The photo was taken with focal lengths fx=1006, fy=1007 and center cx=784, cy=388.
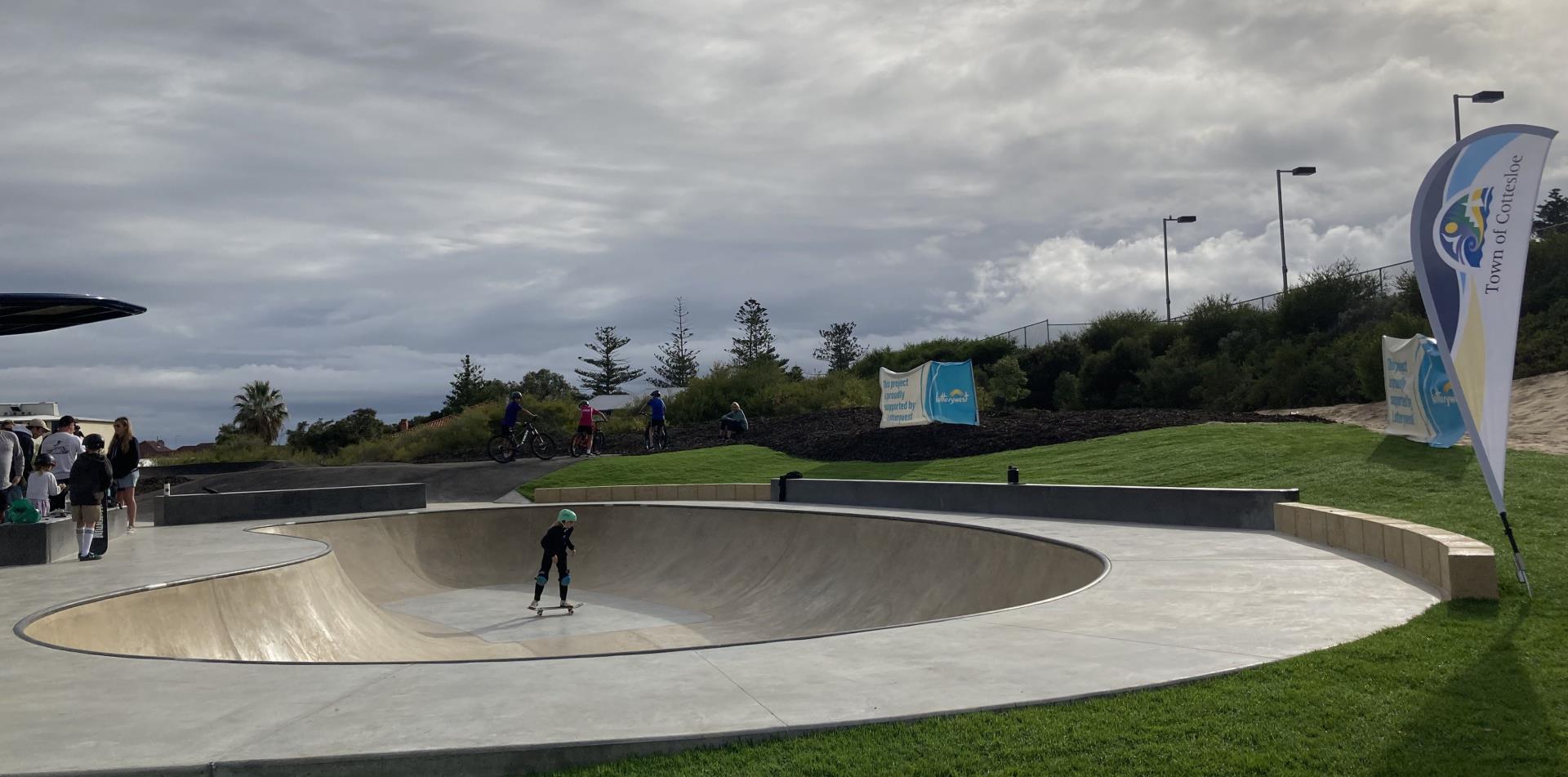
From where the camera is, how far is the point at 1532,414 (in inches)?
716

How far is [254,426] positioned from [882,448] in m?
54.9

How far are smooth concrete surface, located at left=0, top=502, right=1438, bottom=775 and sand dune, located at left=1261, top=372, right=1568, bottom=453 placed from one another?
29.4ft

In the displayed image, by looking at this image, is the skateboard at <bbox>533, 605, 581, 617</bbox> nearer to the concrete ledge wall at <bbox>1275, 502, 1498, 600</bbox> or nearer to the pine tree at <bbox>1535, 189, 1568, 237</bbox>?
the concrete ledge wall at <bbox>1275, 502, 1498, 600</bbox>

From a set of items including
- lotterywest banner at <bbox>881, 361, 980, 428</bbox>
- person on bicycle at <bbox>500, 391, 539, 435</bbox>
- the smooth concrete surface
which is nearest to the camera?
the smooth concrete surface

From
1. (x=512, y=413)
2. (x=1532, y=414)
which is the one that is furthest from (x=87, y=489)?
(x=1532, y=414)

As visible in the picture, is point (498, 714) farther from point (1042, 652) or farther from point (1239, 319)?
point (1239, 319)

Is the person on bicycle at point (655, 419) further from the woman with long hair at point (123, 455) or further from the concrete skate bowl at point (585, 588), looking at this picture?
the woman with long hair at point (123, 455)

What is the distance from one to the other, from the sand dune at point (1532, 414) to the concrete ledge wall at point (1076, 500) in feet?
16.1

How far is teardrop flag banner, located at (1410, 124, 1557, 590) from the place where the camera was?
25.2ft

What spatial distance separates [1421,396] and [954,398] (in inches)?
375

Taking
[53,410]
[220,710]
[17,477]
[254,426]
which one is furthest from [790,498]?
[254,426]

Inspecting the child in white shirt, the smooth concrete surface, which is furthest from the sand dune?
the child in white shirt

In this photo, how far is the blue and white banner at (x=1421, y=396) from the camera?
48.9ft

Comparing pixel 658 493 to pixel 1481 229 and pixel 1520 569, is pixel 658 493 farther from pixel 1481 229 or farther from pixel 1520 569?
pixel 1481 229
